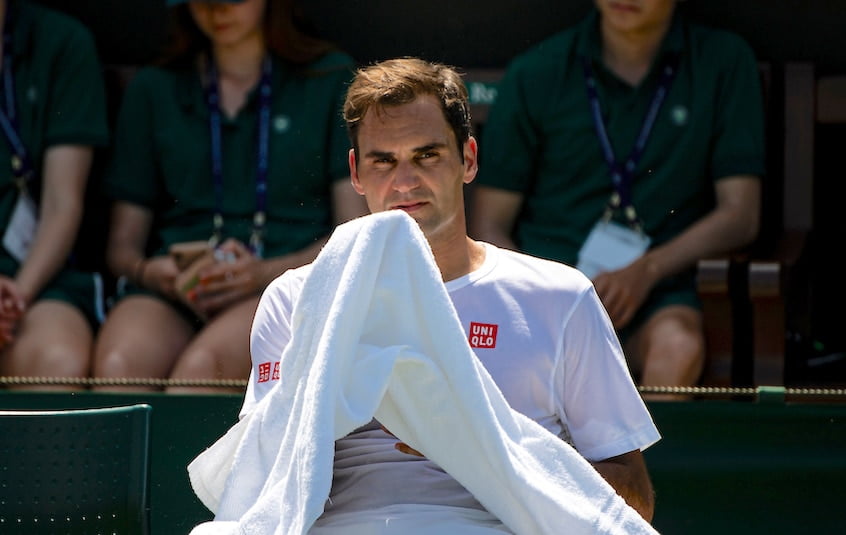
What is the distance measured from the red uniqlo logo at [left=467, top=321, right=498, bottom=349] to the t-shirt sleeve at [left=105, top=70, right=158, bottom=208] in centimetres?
226

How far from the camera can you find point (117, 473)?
9.63 ft

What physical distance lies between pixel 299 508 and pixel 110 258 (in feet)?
8.38

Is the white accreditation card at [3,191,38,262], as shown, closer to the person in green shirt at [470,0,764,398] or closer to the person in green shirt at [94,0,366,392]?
the person in green shirt at [94,0,366,392]

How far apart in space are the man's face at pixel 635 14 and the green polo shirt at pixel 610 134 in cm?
7

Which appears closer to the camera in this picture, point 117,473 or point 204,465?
point 204,465

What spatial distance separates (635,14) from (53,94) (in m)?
1.86

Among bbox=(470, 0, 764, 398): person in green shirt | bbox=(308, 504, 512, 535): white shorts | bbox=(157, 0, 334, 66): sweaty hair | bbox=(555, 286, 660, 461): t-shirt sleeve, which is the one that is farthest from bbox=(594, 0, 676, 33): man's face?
bbox=(308, 504, 512, 535): white shorts

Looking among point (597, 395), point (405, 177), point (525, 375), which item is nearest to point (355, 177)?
point (405, 177)

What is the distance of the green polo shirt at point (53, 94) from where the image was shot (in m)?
4.64

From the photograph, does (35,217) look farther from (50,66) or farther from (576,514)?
(576,514)

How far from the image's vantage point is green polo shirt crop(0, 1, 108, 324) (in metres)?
4.64

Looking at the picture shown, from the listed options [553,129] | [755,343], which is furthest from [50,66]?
[755,343]

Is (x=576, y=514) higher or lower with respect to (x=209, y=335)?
higher

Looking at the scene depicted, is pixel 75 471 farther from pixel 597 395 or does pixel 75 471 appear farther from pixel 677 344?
pixel 677 344
